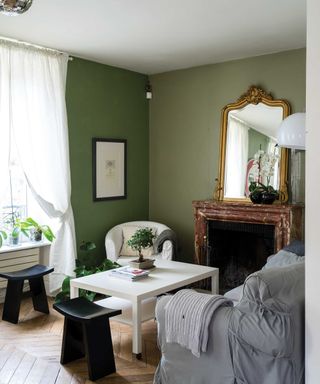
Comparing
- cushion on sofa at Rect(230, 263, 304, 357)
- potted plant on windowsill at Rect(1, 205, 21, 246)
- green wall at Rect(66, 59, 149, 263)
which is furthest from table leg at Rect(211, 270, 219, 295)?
potted plant on windowsill at Rect(1, 205, 21, 246)

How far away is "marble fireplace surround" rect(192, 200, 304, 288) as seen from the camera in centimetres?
437

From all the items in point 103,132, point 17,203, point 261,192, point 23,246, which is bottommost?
point 23,246

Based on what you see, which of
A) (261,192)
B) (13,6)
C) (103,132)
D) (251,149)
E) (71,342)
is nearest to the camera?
(13,6)

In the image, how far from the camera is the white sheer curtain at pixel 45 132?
4.38m

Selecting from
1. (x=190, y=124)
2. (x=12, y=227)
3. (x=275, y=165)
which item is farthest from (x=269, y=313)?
(x=190, y=124)

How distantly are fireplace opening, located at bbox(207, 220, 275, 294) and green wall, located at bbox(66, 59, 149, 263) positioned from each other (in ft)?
3.97

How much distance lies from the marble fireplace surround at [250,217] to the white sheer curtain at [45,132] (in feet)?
4.55

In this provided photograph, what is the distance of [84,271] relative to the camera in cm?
462

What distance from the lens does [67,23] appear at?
151 inches

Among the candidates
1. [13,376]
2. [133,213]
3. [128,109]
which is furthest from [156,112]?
[13,376]

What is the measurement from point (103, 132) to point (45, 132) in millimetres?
877

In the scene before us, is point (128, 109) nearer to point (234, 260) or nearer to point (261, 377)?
point (234, 260)

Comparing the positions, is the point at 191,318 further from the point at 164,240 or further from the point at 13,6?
the point at 164,240

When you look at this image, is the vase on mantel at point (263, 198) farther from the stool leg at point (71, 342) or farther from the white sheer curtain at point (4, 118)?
the white sheer curtain at point (4, 118)
